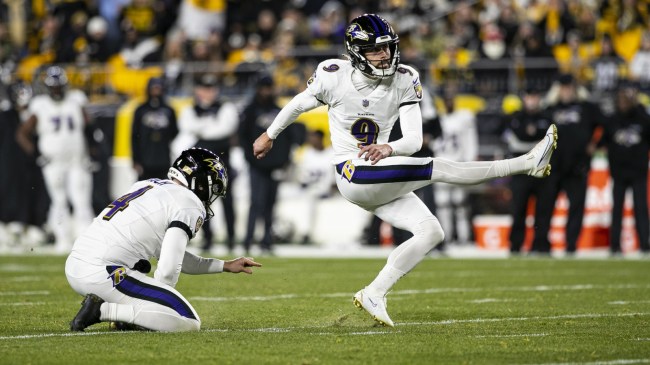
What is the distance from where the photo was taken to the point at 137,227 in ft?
21.9

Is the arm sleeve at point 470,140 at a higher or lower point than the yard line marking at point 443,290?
higher

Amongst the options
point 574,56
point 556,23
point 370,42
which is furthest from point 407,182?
point 556,23

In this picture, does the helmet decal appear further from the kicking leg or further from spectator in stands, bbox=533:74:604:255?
spectator in stands, bbox=533:74:604:255

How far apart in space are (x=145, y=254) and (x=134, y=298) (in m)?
0.33

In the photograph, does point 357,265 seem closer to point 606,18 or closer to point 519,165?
point 519,165

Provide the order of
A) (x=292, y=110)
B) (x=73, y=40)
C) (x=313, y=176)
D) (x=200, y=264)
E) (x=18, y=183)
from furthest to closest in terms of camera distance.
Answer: (x=73, y=40)
(x=18, y=183)
(x=313, y=176)
(x=292, y=110)
(x=200, y=264)

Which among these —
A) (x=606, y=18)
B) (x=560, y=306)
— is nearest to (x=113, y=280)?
(x=560, y=306)

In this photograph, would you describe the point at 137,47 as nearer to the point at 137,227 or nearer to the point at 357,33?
the point at 357,33

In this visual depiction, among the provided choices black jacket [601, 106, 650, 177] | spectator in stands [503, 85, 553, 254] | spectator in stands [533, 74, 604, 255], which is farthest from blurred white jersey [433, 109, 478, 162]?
black jacket [601, 106, 650, 177]

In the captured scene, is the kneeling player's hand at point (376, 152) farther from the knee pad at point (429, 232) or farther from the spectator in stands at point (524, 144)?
the spectator in stands at point (524, 144)

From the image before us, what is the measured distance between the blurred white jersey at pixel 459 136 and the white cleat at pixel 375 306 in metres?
9.10

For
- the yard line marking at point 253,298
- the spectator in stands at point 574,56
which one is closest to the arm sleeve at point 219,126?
the spectator in stands at point 574,56

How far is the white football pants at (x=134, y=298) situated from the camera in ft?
21.6

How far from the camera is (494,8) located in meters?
19.8
